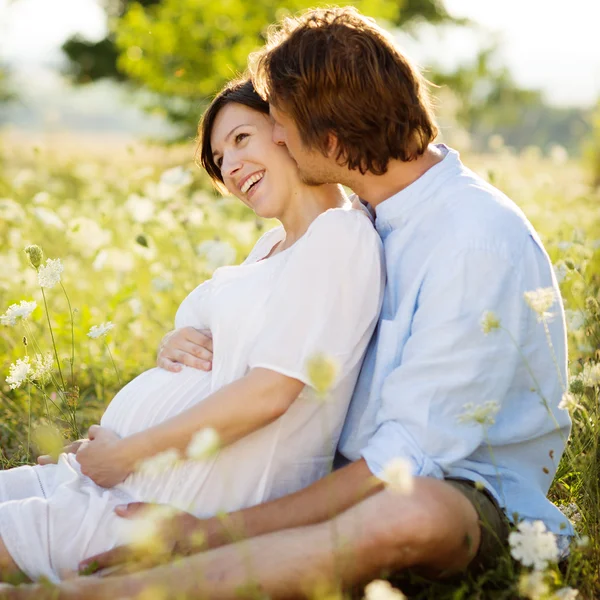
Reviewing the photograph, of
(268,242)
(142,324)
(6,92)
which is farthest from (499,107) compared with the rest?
(268,242)

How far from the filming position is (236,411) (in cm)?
214

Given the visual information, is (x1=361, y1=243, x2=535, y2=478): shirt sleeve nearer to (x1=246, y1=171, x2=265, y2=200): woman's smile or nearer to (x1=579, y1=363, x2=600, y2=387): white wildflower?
(x1=579, y1=363, x2=600, y2=387): white wildflower

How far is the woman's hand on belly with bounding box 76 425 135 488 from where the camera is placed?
7.39 feet

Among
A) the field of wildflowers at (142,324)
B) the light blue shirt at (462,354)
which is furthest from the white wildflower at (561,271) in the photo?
the light blue shirt at (462,354)

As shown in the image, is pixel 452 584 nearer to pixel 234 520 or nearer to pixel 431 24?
pixel 234 520

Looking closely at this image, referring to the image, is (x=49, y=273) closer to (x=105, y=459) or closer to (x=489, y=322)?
(x=105, y=459)

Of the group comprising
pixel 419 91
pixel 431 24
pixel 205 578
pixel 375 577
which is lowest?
pixel 431 24

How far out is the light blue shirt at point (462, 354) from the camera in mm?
2160

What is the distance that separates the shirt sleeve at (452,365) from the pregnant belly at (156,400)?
1.73 feet

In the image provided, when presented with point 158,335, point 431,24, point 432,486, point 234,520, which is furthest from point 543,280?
point 431,24

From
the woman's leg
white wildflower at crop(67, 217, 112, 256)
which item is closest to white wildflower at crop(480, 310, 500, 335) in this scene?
the woman's leg

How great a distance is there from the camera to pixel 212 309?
2418mm

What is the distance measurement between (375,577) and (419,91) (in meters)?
1.36

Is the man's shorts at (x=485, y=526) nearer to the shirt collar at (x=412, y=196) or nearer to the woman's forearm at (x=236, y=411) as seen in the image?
the woman's forearm at (x=236, y=411)
